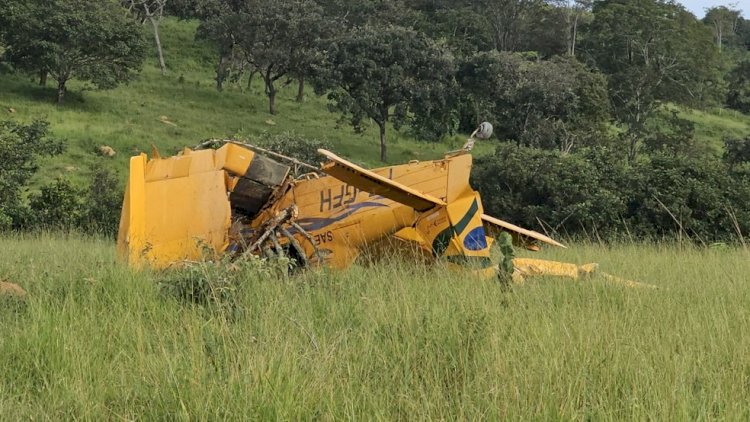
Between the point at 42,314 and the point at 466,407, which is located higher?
the point at 466,407

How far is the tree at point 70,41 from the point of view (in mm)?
31828

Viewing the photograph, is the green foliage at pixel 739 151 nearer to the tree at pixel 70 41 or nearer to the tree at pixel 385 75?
the tree at pixel 385 75

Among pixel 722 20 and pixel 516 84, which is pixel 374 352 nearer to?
pixel 516 84

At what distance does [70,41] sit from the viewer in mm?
32188

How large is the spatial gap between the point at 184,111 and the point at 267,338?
114 ft

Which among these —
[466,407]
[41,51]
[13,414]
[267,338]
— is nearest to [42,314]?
[13,414]

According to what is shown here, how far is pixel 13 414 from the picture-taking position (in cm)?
258

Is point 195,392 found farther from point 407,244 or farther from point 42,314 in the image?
point 407,244

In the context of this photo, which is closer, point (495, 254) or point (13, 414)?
point (13, 414)

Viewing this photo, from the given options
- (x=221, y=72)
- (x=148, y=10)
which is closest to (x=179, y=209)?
(x=221, y=72)

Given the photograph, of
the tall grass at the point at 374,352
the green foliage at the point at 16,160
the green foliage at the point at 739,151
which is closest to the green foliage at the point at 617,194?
the tall grass at the point at 374,352

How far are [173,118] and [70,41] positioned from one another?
20.0ft

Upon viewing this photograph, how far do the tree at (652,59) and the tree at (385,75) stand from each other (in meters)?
12.8

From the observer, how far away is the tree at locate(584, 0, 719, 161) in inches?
1649
